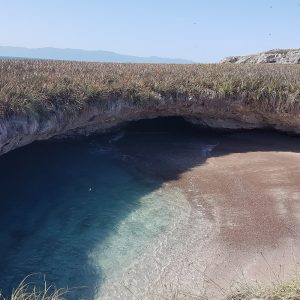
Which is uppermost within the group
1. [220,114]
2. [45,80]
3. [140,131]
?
[45,80]

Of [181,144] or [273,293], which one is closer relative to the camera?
[273,293]

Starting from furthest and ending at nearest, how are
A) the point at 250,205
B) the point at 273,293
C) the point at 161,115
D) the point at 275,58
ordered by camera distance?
1. the point at 275,58
2. the point at 161,115
3. the point at 250,205
4. the point at 273,293

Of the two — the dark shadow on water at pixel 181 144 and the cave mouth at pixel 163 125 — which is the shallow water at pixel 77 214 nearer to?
the dark shadow on water at pixel 181 144

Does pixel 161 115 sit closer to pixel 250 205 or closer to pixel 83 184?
pixel 83 184

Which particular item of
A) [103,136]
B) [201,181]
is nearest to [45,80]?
[103,136]

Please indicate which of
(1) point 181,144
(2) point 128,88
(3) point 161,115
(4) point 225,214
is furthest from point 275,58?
(4) point 225,214

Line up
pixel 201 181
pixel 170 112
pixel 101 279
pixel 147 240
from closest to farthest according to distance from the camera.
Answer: pixel 101 279 → pixel 147 240 → pixel 201 181 → pixel 170 112

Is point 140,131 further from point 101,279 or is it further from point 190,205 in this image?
point 101,279

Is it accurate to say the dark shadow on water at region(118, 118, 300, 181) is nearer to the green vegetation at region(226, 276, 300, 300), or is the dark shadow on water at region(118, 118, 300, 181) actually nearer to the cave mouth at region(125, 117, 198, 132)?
the cave mouth at region(125, 117, 198, 132)

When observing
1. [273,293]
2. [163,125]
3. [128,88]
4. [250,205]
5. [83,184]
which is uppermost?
[128,88]
